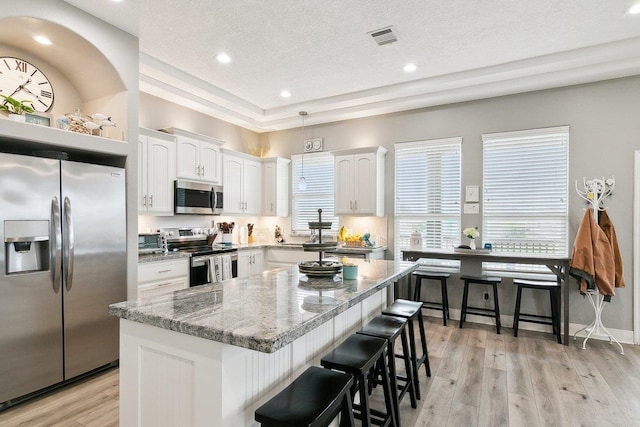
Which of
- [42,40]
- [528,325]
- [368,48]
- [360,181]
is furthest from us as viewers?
[360,181]

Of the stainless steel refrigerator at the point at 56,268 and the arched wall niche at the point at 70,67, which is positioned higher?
the arched wall niche at the point at 70,67

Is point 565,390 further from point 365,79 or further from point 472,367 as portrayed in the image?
point 365,79

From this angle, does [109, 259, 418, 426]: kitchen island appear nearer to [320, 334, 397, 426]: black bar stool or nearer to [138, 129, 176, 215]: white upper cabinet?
[320, 334, 397, 426]: black bar stool

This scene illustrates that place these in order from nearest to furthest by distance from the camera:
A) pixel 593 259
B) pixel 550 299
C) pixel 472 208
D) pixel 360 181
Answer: pixel 593 259, pixel 550 299, pixel 472 208, pixel 360 181

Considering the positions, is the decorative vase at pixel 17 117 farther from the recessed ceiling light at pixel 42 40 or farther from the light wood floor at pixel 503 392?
the light wood floor at pixel 503 392

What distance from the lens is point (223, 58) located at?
12.0ft

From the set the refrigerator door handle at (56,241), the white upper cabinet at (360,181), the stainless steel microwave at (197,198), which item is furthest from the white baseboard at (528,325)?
the refrigerator door handle at (56,241)

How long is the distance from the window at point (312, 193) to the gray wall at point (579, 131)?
5.32ft

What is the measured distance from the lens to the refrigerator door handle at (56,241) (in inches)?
103

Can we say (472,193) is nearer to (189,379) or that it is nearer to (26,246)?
(189,379)

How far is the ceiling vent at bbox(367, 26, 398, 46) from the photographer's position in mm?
3084

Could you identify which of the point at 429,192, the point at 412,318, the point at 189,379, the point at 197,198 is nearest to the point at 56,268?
the point at 189,379

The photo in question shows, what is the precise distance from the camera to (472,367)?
3119mm

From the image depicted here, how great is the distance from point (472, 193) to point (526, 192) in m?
0.64
